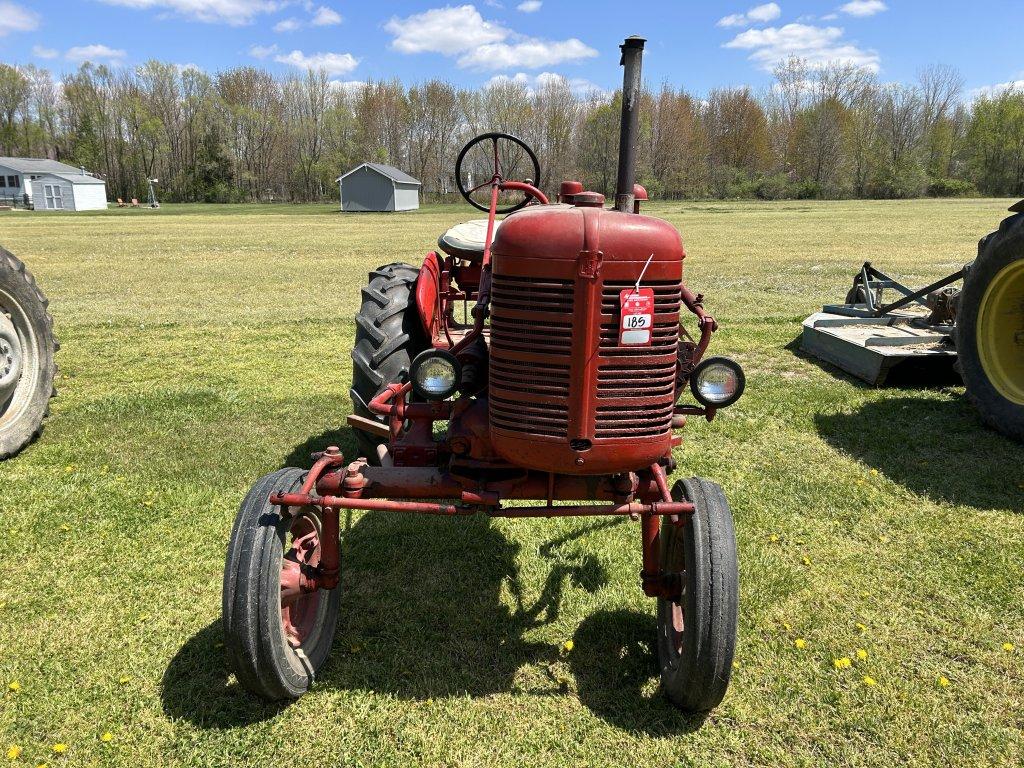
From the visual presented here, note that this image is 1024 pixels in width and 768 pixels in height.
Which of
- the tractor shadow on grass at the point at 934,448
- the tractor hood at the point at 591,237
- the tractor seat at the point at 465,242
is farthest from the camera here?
the tractor seat at the point at 465,242

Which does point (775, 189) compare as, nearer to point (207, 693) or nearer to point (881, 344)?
point (881, 344)

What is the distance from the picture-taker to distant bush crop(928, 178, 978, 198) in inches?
2283

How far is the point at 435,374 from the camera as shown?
2773 mm

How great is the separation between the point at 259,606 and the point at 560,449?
3.73 ft

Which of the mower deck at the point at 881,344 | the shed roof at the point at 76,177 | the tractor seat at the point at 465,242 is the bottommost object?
the mower deck at the point at 881,344

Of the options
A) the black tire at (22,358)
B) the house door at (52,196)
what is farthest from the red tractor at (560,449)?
the house door at (52,196)

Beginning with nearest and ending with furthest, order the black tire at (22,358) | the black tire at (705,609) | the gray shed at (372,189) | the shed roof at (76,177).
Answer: the black tire at (705,609)
the black tire at (22,358)
the gray shed at (372,189)
the shed roof at (76,177)

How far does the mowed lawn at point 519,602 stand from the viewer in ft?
8.33

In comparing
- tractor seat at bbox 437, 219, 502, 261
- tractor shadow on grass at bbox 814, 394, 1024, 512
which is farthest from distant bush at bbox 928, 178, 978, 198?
tractor seat at bbox 437, 219, 502, 261

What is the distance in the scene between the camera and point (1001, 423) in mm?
4973

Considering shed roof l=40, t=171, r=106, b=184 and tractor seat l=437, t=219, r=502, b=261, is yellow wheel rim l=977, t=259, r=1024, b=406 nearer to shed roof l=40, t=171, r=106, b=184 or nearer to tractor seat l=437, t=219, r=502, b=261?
tractor seat l=437, t=219, r=502, b=261

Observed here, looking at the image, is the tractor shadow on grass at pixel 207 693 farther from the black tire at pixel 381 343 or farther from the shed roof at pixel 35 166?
the shed roof at pixel 35 166

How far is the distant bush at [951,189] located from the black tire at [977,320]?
6294 cm

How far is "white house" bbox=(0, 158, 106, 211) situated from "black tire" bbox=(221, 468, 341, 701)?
6005 centimetres
